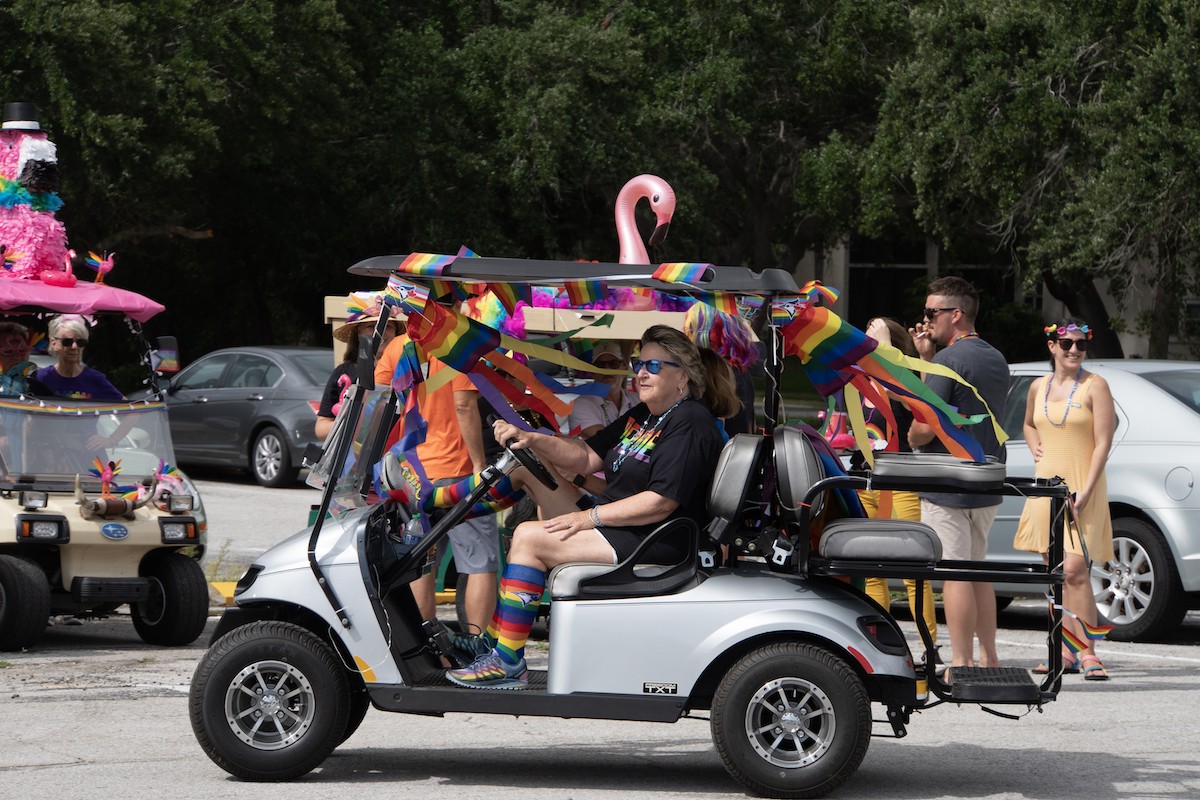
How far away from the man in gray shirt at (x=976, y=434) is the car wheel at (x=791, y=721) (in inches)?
78.9

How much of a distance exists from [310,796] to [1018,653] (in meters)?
4.74

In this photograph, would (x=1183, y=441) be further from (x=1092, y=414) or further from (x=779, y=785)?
(x=779, y=785)

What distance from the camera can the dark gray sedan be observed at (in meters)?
18.4

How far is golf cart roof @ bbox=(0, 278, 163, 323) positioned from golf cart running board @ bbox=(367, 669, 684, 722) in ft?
13.2

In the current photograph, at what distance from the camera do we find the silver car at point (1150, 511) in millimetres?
9547

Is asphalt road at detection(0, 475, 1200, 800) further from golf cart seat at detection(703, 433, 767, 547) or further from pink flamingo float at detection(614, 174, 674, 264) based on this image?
pink flamingo float at detection(614, 174, 674, 264)

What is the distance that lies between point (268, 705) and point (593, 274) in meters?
1.90

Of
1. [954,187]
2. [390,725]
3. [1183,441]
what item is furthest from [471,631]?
[954,187]

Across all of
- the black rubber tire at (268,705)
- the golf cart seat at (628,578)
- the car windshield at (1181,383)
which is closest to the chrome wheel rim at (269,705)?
Result: the black rubber tire at (268,705)

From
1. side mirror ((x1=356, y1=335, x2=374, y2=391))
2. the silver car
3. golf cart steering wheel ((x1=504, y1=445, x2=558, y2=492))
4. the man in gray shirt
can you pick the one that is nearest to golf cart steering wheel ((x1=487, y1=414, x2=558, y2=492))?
golf cart steering wheel ((x1=504, y1=445, x2=558, y2=492))

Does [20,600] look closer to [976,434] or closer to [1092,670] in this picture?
[976,434]

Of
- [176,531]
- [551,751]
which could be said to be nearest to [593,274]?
[551,751]

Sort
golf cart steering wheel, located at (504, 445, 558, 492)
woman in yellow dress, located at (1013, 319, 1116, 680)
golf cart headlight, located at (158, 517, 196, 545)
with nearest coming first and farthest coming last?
golf cart steering wheel, located at (504, 445, 558, 492) < woman in yellow dress, located at (1013, 319, 1116, 680) < golf cart headlight, located at (158, 517, 196, 545)

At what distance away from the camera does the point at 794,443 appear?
6.07 metres
